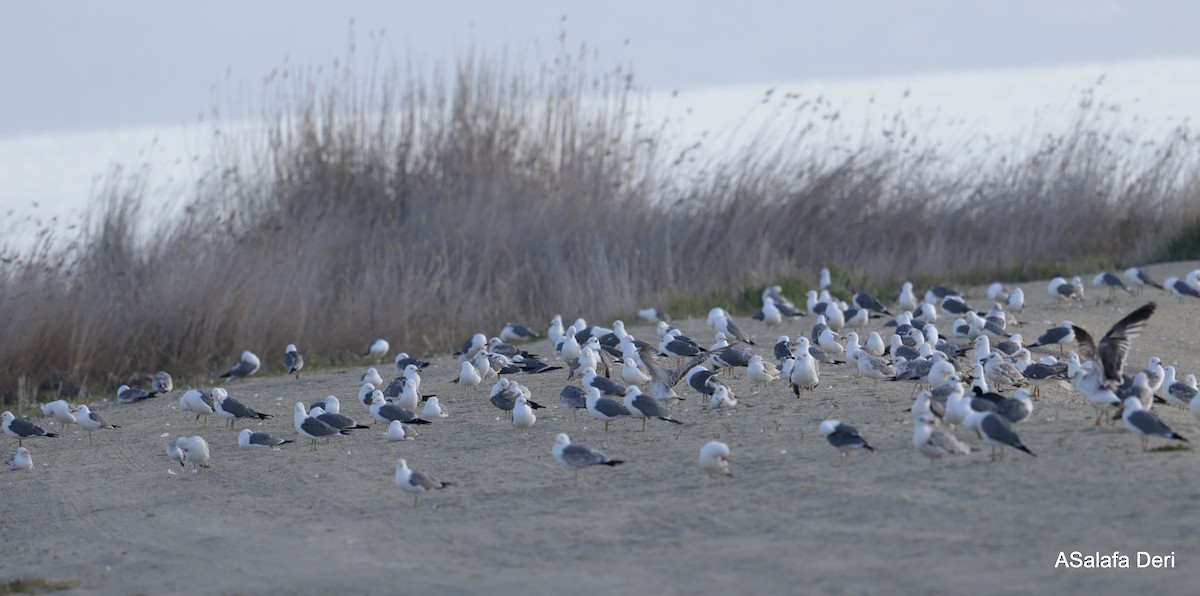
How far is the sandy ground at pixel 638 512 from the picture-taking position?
18.7ft

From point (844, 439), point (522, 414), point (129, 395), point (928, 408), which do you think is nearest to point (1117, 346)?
point (928, 408)

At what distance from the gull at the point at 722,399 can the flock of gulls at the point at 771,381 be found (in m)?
0.01

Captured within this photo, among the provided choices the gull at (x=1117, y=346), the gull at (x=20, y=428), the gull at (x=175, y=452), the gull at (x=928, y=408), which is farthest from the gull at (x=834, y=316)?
the gull at (x=20, y=428)

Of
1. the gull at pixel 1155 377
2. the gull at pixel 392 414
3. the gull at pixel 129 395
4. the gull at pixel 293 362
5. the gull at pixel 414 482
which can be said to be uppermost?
the gull at pixel 1155 377

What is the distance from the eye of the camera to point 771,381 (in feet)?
33.2

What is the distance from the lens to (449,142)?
19266 mm

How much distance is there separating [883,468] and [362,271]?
34.9 feet

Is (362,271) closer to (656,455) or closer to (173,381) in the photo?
(173,381)

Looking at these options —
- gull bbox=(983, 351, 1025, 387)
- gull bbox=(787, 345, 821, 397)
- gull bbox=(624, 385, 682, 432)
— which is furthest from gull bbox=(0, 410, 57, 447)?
gull bbox=(983, 351, 1025, 387)

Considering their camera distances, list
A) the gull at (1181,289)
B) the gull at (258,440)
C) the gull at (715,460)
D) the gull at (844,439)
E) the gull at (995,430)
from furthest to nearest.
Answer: the gull at (1181,289) < the gull at (258,440) < the gull at (844,439) < the gull at (715,460) < the gull at (995,430)

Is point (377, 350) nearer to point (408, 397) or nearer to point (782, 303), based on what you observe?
point (782, 303)

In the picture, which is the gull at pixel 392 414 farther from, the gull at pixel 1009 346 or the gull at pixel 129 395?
the gull at pixel 1009 346

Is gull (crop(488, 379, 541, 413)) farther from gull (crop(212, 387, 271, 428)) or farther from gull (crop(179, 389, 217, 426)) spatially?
gull (crop(179, 389, 217, 426))

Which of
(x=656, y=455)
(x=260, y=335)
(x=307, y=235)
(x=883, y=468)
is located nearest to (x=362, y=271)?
(x=307, y=235)
